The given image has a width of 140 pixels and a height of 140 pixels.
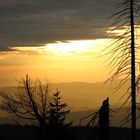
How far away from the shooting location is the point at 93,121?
19875mm

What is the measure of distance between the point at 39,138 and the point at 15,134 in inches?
→ 2801

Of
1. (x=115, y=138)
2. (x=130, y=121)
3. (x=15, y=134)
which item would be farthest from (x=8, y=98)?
(x=115, y=138)

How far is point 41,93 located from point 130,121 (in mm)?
22982

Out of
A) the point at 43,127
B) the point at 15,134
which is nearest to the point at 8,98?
the point at 43,127

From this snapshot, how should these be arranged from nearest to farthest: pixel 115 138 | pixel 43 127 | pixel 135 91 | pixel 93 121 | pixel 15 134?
1. pixel 93 121
2. pixel 135 91
3. pixel 43 127
4. pixel 15 134
5. pixel 115 138

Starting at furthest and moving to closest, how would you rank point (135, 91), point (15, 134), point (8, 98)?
1. point (15, 134)
2. point (8, 98)
3. point (135, 91)

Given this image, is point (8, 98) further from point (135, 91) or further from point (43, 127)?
point (135, 91)

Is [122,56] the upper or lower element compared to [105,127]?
upper

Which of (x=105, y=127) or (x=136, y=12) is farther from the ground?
(x=136, y=12)

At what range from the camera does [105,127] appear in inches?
794

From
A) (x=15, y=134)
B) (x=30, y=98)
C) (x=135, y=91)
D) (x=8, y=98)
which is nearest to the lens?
(x=135, y=91)

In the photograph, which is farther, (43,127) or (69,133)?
(43,127)

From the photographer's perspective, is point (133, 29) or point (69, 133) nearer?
point (133, 29)

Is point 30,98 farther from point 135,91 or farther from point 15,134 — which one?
point 15,134
